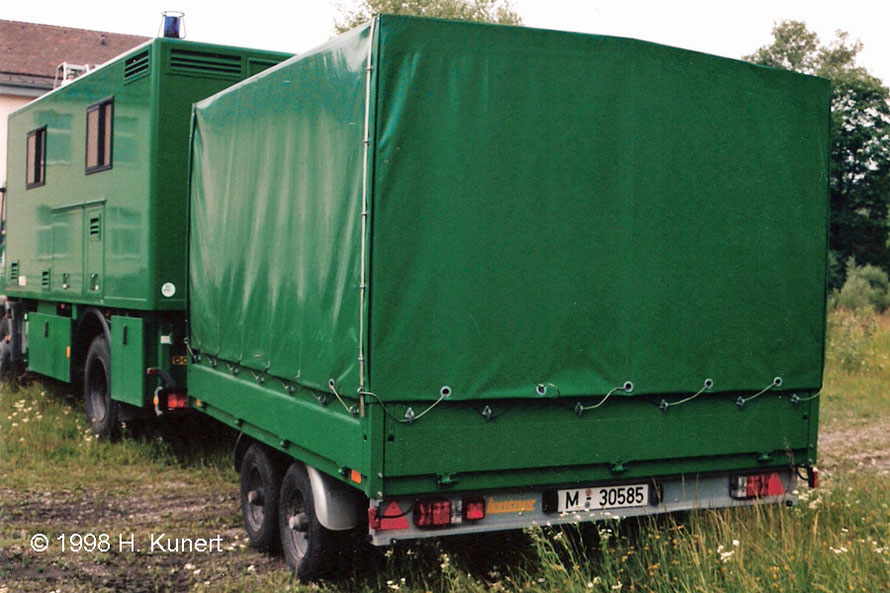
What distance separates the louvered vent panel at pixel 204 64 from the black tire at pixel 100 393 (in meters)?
3.04

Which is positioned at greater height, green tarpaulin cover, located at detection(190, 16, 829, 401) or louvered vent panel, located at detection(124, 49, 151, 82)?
louvered vent panel, located at detection(124, 49, 151, 82)

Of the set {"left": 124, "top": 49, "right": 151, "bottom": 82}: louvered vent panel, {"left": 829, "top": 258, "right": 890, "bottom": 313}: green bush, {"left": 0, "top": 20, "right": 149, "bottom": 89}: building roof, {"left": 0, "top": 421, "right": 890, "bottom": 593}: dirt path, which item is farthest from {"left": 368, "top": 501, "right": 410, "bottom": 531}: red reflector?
{"left": 0, "top": 20, "right": 149, "bottom": 89}: building roof

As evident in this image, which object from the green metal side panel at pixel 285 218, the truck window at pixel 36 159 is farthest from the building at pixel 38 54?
the green metal side panel at pixel 285 218

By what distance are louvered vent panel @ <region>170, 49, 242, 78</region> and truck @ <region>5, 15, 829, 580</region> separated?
2725mm

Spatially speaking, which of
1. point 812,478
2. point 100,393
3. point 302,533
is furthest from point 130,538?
point 812,478

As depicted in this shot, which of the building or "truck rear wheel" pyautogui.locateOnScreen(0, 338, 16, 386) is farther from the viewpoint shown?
the building

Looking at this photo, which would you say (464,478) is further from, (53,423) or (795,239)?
(53,423)

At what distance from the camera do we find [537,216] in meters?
5.75

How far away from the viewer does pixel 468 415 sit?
5.62 metres

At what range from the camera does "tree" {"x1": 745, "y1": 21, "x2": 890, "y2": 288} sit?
52.3 m

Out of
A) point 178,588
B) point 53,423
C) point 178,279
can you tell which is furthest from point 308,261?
point 53,423

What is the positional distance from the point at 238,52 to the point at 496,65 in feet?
15.2

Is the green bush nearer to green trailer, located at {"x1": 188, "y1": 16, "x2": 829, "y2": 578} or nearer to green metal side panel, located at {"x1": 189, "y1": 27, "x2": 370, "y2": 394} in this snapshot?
green trailer, located at {"x1": 188, "y1": 16, "x2": 829, "y2": 578}

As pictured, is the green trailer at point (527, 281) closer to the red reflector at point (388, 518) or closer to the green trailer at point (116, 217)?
the red reflector at point (388, 518)
